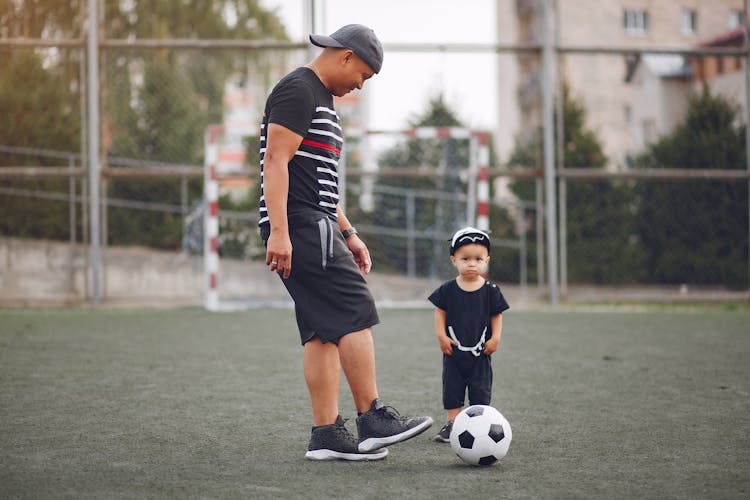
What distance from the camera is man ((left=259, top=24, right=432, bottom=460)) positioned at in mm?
3756

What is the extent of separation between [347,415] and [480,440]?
4.14 feet

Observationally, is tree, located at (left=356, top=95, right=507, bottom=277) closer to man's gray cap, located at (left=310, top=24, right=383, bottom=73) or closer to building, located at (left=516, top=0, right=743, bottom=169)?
man's gray cap, located at (left=310, top=24, right=383, bottom=73)

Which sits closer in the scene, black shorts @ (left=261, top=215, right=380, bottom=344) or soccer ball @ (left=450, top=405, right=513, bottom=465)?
soccer ball @ (left=450, top=405, right=513, bottom=465)

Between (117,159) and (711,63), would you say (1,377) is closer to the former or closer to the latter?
(117,159)

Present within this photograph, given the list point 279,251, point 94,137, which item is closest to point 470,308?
point 279,251

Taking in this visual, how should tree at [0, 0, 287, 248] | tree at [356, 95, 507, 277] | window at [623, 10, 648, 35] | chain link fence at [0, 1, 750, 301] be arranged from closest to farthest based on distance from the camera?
chain link fence at [0, 1, 750, 301]
tree at [0, 0, 287, 248]
tree at [356, 95, 507, 277]
window at [623, 10, 648, 35]

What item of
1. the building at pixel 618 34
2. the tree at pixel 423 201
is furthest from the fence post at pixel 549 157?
the building at pixel 618 34

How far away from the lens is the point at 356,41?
148 inches

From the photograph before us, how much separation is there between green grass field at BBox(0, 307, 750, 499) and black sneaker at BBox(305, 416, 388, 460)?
0.24 ft

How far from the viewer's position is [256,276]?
547 inches

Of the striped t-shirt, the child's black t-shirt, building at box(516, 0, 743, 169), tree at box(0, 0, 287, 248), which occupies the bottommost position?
the child's black t-shirt

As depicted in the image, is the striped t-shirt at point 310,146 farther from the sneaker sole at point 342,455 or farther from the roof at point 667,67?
the roof at point 667,67

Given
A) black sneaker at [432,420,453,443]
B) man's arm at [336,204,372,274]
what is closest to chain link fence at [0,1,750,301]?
man's arm at [336,204,372,274]

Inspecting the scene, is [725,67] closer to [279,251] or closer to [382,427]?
[382,427]
